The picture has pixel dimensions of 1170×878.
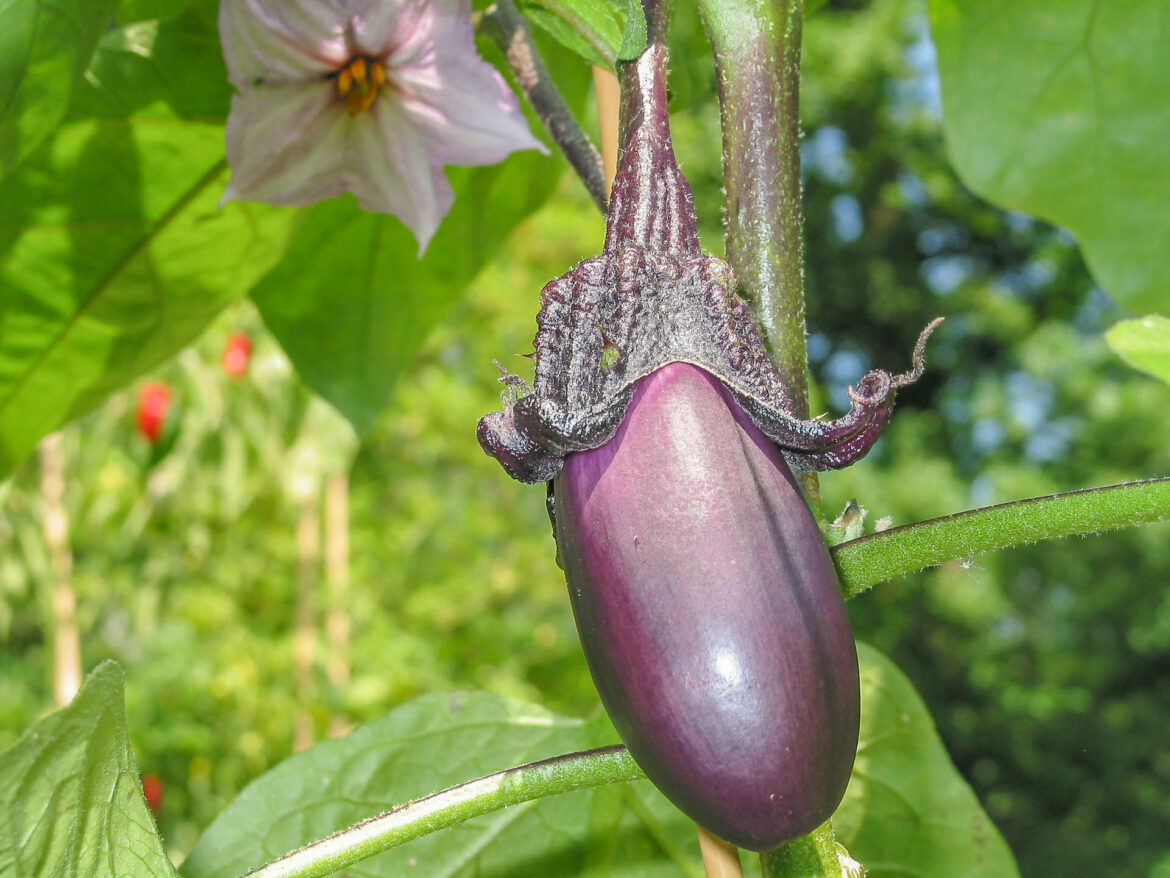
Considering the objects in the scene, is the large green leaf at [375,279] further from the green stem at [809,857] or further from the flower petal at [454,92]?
the green stem at [809,857]

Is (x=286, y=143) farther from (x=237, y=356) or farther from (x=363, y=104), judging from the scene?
(x=237, y=356)

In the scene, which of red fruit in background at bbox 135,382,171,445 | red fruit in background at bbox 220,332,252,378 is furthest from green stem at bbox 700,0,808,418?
red fruit in background at bbox 220,332,252,378

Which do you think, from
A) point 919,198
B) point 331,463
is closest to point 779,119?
point 331,463

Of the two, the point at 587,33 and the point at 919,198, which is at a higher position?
the point at 587,33

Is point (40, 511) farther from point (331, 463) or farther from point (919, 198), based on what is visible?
point (919, 198)

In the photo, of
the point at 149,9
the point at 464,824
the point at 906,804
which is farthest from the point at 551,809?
the point at 149,9

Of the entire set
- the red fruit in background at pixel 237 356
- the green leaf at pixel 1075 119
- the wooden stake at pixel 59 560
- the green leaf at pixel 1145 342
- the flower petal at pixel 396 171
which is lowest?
the wooden stake at pixel 59 560

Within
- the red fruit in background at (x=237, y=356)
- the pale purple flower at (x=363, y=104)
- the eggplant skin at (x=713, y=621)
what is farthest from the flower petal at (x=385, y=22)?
the red fruit in background at (x=237, y=356)
